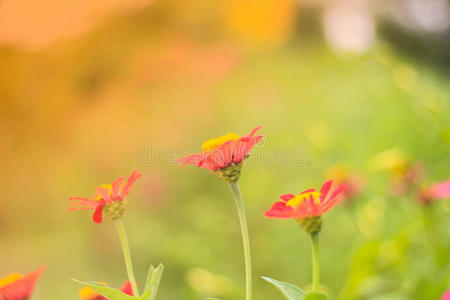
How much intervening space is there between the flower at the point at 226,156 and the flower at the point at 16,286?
11 centimetres

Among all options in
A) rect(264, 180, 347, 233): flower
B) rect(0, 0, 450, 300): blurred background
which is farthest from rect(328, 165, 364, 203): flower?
rect(264, 180, 347, 233): flower

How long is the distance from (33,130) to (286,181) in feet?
2.41

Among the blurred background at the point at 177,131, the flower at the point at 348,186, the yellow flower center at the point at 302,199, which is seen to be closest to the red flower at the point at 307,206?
the yellow flower center at the point at 302,199

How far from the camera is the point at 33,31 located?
3.76 feet

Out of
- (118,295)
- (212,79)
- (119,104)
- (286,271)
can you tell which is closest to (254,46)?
(212,79)

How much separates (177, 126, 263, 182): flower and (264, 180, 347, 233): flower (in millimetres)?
27

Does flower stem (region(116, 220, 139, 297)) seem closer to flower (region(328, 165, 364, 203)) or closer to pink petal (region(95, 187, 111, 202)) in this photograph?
pink petal (region(95, 187, 111, 202))

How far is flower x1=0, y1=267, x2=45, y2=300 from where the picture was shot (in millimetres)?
233

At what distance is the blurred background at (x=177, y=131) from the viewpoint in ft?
2.93

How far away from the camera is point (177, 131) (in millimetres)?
1261

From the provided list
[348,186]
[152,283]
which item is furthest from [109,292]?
[348,186]

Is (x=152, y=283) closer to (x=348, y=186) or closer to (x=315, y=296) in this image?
(x=315, y=296)

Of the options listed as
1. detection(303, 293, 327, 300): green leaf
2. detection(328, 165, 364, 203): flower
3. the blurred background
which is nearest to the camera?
detection(303, 293, 327, 300): green leaf

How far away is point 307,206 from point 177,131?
42.2 inches
